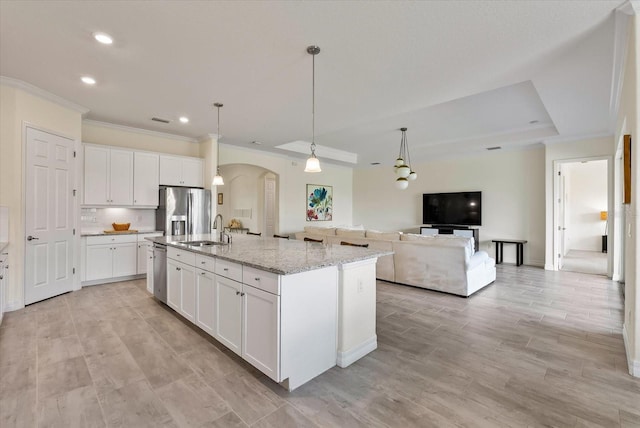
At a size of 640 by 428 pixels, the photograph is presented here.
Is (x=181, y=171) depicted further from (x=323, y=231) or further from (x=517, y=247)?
(x=517, y=247)

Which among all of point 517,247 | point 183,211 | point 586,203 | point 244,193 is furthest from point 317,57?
point 586,203

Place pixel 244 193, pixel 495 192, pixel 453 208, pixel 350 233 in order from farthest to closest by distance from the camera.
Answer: pixel 244 193
pixel 453 208
pixel 495 192
pixel 350 233

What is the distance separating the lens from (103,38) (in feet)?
8.75

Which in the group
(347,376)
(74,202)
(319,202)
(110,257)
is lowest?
(347,376)

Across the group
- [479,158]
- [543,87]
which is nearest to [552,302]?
[543,87]

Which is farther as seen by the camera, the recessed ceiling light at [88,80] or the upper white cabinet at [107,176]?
the upper white cabinet at [107,176]

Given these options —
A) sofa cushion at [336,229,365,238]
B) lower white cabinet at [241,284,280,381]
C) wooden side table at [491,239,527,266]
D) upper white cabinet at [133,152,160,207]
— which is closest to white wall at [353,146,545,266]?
wooden side table at [491,239,527,266]

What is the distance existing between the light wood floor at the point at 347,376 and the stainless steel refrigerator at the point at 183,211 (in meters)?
2.11

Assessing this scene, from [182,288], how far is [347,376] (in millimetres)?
2038

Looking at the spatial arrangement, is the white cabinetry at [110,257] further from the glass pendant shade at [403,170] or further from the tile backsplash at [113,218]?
the glass pendant shade at [403,170]

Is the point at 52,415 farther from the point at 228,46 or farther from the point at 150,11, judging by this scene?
the point at 228,46

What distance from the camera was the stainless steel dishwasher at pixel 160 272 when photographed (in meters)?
3.77

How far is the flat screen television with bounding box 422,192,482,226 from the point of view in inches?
297

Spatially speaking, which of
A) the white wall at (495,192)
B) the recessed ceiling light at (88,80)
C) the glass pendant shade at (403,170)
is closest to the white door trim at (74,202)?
the recessed ceiling light at (88,80)
